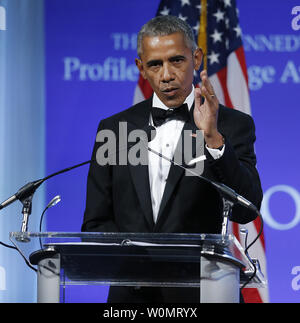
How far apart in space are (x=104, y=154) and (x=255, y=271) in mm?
950

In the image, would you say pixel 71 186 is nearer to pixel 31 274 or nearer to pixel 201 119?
pixel 31 274

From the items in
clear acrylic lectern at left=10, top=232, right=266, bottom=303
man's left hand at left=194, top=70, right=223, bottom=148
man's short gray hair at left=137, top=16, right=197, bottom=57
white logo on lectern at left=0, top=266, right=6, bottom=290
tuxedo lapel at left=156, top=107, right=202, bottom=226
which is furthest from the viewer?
white logo on lectern at left=0, top=266, right=6, bottom=290

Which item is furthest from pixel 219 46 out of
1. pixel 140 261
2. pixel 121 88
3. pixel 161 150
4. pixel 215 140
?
pixel 140 261

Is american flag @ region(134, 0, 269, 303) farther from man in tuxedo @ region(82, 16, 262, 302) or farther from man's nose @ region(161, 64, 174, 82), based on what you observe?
man's nose @ region(161, 64, 174, 82)

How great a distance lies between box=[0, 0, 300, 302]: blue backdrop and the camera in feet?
14.9

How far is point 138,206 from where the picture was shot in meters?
2.54

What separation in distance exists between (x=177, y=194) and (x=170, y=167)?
105mm

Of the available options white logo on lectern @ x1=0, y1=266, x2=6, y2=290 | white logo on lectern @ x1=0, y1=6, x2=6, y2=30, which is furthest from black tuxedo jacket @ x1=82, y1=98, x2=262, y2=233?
white logo on lectern @ x1=0, y1=6, x2=6, y2=30

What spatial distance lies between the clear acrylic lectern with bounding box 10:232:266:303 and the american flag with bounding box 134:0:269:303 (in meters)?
2.50

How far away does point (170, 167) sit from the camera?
2.55 metres

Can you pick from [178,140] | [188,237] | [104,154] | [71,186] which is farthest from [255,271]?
[71,186]

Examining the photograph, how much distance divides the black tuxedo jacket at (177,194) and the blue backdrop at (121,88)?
191 cm

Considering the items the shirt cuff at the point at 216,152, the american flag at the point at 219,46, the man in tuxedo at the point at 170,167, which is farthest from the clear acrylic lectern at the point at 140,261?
the american flag at the point at 219,46

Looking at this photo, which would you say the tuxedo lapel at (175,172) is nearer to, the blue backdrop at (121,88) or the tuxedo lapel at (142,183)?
the tuxedo lapel at (142,183)
